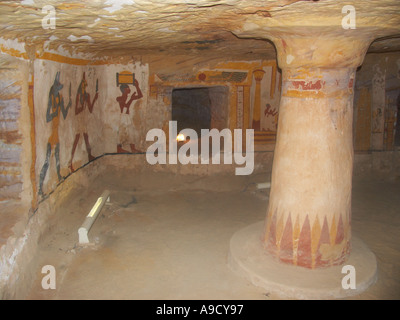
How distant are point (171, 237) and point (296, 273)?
1794mm

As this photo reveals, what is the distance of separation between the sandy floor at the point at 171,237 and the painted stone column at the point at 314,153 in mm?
588

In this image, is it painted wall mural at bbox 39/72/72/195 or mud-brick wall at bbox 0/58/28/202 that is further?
painted wall mural at bbox 39/72/72/195

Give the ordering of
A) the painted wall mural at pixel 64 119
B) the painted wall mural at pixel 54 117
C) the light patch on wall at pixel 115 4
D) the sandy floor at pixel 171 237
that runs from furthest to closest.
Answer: the painted wall mural at pixel 54 117 < the painted wall mural at pixel 64 119 < the sandy floor at pixel 171 237 < the light patch on wall at pixel 115 4

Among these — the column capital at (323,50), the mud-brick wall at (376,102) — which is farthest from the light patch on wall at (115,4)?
the mud-brick wall at (376,102)

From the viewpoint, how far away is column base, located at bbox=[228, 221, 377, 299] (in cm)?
318

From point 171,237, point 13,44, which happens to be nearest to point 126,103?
point 171,237

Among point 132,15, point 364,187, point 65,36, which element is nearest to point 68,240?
point 65,36

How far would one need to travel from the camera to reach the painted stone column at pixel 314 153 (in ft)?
10.5

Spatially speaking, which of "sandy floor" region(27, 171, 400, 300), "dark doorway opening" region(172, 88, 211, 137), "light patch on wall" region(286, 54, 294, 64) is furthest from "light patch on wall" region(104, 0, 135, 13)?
"dark doorway opening" region(172, 88, 211, 137)

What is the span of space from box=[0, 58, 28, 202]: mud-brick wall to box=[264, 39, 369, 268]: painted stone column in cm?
262

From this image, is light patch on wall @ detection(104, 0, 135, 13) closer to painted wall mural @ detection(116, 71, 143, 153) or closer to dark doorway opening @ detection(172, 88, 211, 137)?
painted wall mural @ detection(116, 71, 143, 153)

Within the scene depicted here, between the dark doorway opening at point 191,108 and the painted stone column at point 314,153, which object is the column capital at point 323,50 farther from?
the dark doorway opening at point 191,108

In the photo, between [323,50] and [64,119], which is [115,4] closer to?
[323,50]
